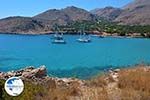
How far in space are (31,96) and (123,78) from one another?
2700mm

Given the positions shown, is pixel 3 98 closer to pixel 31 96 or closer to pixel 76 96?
pixel 31 96

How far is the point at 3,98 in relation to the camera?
6.18m

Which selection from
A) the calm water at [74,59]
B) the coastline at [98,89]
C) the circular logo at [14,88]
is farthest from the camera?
the calm water at [74,59]

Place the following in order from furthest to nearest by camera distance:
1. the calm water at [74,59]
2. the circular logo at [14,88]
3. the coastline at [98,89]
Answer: the calm water at [74,59], the coastline at [98,89], the circular logo at [14,88]

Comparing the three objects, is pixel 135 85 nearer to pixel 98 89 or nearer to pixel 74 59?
pixel 98 89

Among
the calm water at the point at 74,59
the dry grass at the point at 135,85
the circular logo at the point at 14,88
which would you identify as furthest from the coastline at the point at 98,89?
the calm water at the point at 74,59

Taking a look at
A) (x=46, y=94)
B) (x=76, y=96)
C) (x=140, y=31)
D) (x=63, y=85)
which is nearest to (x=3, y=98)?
(x=46, y=94)

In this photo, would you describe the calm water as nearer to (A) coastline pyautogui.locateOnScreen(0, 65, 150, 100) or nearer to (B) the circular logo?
(A) coastline pyautogui.locateOnScreen(0, 65, 150, 100)

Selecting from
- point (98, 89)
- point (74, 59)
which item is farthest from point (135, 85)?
point (74, 59)

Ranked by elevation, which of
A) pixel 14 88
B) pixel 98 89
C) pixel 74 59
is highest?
pixel 14 88

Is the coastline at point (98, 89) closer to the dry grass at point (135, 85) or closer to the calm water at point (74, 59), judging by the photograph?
the dry grass at point (135, 85)

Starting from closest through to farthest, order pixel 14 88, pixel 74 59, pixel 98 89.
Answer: pixel 14 88 < pixel 98 89 < pixel 74 59

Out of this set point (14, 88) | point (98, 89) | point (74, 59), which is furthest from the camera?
point (74, 59)

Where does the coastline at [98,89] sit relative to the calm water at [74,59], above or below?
above
